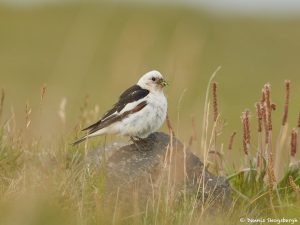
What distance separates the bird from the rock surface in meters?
0.29

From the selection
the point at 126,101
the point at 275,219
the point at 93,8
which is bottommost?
the point at 275,219

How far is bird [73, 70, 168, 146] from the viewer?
9781 millimetres

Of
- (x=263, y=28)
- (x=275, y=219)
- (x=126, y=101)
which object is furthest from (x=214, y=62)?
(x=275, y=219)

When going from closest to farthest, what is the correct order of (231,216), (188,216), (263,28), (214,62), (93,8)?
1. (188,216)
2. (231,216)
3. (93,8)
4. (214,62)
5. (263,28)

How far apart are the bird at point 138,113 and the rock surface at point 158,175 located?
11.4 inches

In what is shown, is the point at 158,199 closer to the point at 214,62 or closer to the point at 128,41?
the point at 128,41

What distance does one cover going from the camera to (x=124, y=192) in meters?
8.48

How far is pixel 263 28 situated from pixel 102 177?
2822cm

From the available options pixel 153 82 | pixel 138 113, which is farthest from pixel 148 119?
pixel 153 82

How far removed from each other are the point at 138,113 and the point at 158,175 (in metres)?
1.20

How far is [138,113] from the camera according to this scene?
9906mm

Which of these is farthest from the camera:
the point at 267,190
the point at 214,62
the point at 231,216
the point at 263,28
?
the point at 263,28

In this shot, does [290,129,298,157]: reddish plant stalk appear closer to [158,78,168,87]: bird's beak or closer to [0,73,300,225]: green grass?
[0,73,300,225]: green grass


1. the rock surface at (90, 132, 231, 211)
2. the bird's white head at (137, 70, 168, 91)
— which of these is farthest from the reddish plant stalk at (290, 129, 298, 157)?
the bird's white head at (137, 70, 168, 91)
